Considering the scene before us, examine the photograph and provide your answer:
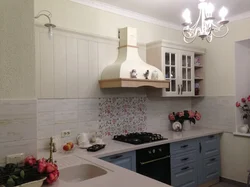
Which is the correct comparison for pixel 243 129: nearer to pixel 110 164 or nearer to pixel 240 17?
pixel 240 17

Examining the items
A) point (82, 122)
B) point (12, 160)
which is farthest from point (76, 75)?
point (12, 160)

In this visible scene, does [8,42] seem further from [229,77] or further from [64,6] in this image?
[229,77]

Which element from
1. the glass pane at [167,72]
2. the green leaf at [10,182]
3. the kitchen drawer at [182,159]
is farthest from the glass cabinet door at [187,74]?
the green leaf at [10,182]

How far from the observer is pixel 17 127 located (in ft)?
4.99

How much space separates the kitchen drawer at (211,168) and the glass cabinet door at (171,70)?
1177mm

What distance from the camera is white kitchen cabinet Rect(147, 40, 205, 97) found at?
3350 millimetres

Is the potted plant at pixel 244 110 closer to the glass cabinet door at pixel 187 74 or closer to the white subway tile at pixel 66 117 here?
the glass cabinet door at pixel 187 74

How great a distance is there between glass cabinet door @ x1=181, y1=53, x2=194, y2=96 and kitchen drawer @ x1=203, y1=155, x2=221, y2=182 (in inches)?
42.6

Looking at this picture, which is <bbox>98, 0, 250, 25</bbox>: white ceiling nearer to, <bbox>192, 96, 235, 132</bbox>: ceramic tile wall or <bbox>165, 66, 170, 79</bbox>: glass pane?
<bbox>165, 66, 170, 79</bbox>: glass pane

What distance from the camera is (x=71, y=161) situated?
1.95 meters

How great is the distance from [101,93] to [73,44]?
2.35ft

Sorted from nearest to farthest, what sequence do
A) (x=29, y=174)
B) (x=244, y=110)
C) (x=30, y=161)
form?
(x=29, y=174) → (x=30, y=161) → (x=244, y=110)

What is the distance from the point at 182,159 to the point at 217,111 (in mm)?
1212

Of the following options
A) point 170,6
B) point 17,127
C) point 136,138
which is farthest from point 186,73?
point 17,127
